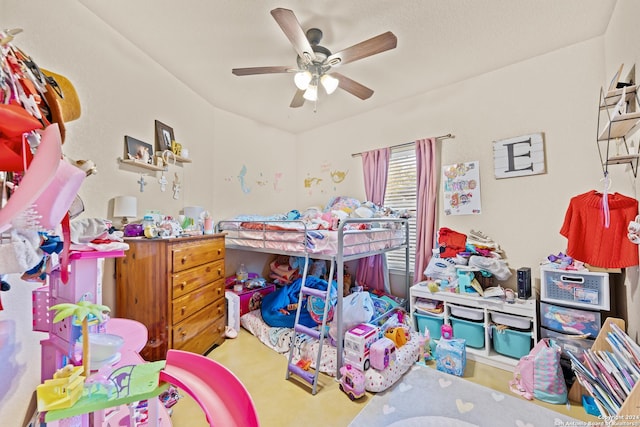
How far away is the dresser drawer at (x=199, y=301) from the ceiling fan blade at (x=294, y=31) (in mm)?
2286

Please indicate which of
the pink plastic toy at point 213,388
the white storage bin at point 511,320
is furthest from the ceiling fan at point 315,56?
the white storage bin at point 511,320

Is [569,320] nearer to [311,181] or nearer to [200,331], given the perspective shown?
[200,331]

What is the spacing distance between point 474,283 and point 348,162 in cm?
248

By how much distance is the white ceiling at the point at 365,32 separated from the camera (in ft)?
6.70

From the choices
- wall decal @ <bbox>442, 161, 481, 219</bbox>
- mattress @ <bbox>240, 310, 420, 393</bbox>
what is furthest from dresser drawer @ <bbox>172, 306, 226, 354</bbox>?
wall decal @ <bbox>442, 161, 481, 219</bbox>

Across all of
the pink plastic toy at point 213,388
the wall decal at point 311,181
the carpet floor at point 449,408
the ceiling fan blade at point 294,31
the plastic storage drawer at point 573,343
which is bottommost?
the carpet floor at point 449,408

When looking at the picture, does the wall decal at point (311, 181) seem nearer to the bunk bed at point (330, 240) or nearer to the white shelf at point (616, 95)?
the bunk bed at point (330, 240)

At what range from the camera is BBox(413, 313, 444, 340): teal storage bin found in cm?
277

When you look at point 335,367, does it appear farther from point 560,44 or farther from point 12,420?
point 560,44

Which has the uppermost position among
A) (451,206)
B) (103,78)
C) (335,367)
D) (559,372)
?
(103,78)

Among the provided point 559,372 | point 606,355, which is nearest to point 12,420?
point 606,355

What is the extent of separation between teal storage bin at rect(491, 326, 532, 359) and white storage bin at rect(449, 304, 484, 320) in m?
0.16

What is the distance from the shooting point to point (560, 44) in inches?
98.7

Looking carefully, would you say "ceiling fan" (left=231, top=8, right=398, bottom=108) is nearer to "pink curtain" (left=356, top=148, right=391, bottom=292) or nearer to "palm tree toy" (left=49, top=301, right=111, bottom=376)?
"pink curtain" (left=356, top=148, right=391, bottom=292)
